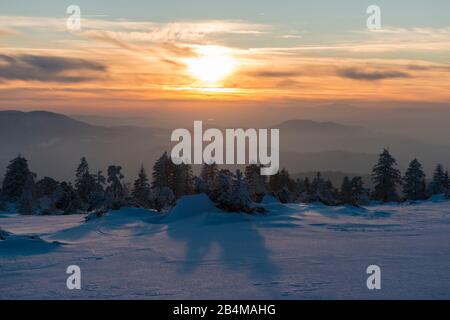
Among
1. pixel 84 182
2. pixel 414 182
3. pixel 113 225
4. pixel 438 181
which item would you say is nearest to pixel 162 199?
pixel 113 225

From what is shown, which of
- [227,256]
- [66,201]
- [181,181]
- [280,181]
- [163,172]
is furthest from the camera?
[280,181]

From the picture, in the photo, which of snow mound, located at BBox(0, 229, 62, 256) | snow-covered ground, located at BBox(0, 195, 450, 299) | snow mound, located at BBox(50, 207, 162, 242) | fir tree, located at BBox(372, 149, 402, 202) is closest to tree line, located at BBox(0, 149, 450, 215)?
fir tree, located at BBox(372, 149, 402, 202)

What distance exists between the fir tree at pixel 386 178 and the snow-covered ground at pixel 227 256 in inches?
1217

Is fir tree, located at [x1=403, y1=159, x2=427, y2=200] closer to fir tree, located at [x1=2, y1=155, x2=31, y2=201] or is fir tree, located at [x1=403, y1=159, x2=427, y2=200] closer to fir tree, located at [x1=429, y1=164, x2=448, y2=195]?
fir tree, located at [x1=429, y1=164, x2=448, y2=195]

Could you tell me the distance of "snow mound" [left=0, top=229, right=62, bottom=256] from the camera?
44.3 feet

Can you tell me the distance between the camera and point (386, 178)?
52.2 metres

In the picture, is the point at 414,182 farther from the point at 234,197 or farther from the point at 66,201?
the point at 234,197

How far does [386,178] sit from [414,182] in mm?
2660

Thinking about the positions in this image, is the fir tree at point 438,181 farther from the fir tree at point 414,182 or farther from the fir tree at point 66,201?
the fir tree at point 66,201

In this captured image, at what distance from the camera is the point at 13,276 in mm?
10695
